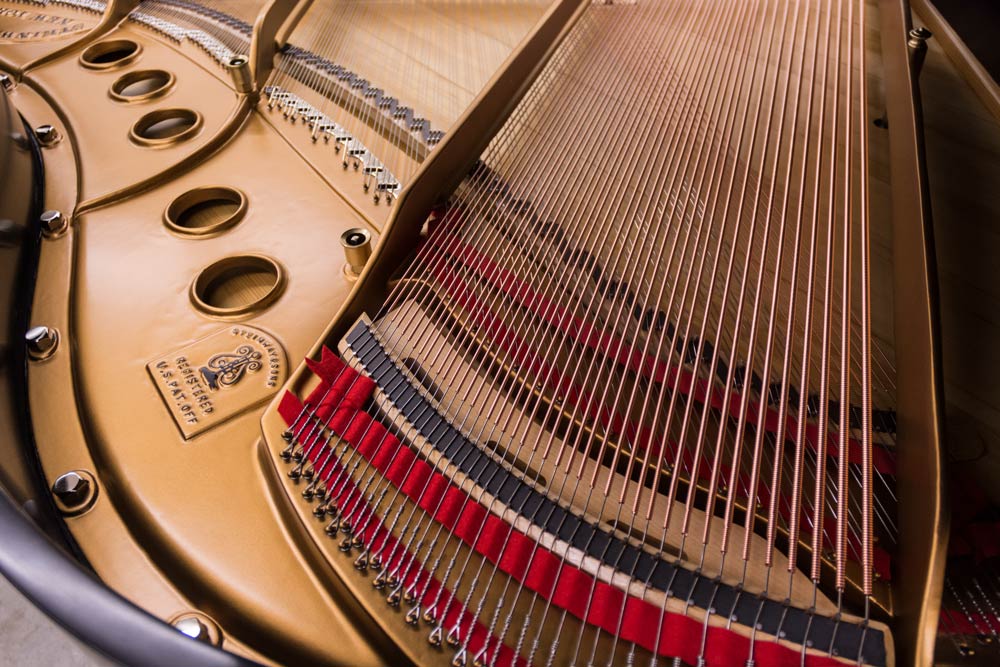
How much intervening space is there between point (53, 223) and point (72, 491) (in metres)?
0.95

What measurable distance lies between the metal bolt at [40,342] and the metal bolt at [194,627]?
0.78 metres

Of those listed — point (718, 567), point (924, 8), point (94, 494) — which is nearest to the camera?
point (718, 567)

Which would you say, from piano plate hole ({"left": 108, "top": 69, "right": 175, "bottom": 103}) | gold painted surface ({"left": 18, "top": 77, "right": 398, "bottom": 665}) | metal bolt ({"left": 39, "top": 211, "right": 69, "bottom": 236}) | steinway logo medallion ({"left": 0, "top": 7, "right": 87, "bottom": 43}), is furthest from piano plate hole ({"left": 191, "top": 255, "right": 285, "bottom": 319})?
steinway logo medallion ({"left": 0, "top": 7, "right": 87, "bottom": 43})

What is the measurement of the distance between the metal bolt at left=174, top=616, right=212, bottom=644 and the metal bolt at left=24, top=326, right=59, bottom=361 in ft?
2.56

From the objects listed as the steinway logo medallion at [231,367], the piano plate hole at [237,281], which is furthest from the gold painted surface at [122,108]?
the steinway logo medallion at [231,367]

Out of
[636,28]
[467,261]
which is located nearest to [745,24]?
[636,28]

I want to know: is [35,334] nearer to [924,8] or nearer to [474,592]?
[474,592]

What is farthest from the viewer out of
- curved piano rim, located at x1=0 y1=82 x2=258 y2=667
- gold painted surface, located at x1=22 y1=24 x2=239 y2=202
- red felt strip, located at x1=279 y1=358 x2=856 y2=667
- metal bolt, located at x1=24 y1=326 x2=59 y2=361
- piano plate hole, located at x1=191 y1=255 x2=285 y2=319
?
gold painted surface, located at x1=22 y1=24 x2=239 y2=202

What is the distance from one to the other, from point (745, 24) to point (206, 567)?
2.13 metres

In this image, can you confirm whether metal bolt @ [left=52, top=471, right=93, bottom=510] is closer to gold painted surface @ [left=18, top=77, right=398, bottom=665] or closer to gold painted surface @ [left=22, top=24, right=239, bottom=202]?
gold painted surface @ [left=18, top=77, right=398, bottom=665]

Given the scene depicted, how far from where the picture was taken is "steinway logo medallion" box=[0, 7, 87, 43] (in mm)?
2752

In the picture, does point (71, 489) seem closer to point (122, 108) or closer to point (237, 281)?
point (237, 281)

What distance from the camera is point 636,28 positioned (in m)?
2.28

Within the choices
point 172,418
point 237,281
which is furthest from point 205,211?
point 172,418
